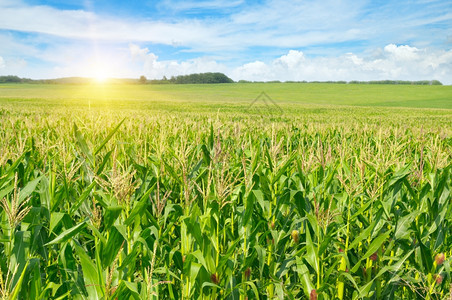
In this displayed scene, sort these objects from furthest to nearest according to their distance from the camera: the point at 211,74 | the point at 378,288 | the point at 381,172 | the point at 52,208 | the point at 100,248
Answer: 1. the point at 211,74
2. the point at 381,172
3. the point at 378,288
4. the point at 52,208
5. the point at 100,248

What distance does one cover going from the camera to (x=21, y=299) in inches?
75.7

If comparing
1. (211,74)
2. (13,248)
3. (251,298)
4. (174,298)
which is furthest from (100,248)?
(211,74)

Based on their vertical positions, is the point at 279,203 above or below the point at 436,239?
above

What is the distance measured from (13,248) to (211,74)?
13040cm

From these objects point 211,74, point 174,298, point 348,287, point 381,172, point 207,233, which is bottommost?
point 348,287

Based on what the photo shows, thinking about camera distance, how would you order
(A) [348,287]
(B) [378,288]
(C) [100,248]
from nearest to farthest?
(C) [100,248] → (B) [378,288] → (A) [348,287]

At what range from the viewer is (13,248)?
74.5 inches

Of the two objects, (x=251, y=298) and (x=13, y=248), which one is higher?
(x=13, y=248)

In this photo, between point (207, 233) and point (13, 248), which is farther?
point (207, 233)

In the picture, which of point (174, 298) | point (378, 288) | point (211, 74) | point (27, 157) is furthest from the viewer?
point (211, 74)

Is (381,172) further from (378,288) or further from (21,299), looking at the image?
(21,299)

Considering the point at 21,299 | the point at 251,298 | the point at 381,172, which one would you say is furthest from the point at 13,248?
the point at 381,172

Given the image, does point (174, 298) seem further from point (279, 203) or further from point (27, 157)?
point (27, 157)

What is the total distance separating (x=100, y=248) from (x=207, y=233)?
771 millimetres
